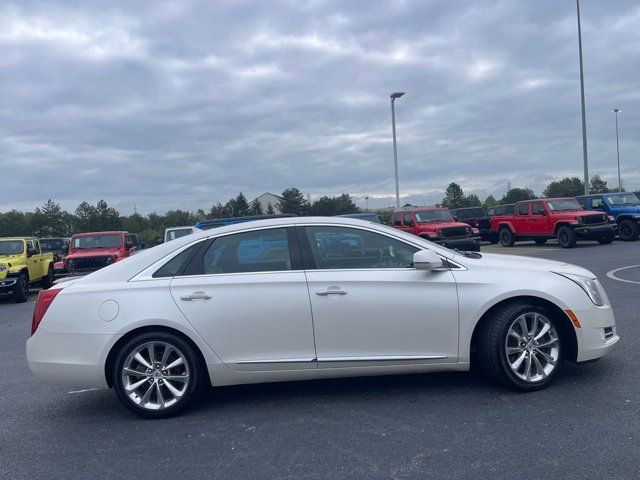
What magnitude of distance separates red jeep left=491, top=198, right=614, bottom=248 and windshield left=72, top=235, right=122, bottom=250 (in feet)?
50.9

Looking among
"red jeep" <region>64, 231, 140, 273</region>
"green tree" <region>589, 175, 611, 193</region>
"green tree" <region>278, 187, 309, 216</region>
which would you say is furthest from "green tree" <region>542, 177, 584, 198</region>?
"red jeep" <region>64, 231, 140, 273</region>

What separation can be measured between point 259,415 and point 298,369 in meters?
0.48

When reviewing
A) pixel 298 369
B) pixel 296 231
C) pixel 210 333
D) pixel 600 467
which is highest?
pixel 296 231

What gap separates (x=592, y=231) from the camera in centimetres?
2209

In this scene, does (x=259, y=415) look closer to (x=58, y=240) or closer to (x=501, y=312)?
(x=501, y=312)

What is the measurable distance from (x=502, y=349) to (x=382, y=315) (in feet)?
3.34

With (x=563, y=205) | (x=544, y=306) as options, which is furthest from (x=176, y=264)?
(x=563, y=205)

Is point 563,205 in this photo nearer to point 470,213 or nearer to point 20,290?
point 470,213

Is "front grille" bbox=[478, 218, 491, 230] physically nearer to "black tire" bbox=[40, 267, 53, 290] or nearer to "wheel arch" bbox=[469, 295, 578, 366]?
"black tire" bbox=[40, 267, 53, 290]

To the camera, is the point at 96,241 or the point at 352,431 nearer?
the point at 352,431

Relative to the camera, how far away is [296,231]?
5.34 m

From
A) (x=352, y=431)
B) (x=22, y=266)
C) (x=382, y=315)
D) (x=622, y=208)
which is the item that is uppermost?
(x=622, y=208)

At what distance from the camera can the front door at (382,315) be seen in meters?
5.02

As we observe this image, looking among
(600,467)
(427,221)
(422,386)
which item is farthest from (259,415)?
(427,221)
